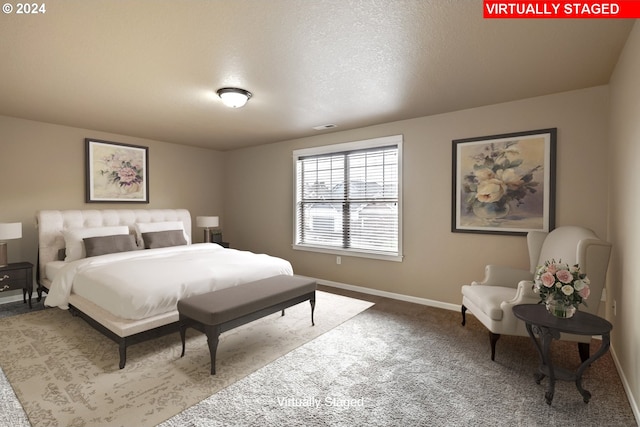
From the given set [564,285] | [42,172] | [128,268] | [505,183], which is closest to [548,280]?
[564,285]

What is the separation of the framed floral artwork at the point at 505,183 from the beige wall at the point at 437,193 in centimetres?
9

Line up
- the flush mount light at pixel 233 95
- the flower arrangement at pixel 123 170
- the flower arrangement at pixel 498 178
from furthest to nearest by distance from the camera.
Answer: the flower arrangement at pixel 123 170 → the flower arrangement at pixel 498 178 → the flush mount light at pixel 233 95

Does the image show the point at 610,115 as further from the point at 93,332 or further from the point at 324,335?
the point at 93,332

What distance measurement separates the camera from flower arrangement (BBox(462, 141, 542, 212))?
136 inches

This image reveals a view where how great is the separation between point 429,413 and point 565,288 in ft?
4.07

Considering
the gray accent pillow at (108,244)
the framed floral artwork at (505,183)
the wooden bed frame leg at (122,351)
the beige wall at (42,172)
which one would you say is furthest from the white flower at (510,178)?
the beige wall at (42,172)

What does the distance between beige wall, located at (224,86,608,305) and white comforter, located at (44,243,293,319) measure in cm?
157

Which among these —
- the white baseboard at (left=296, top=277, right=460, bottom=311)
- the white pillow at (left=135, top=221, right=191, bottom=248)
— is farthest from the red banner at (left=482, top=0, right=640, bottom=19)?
the white pillow at (left=135, top=221, right=191, bottom=248)

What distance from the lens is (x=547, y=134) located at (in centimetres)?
329

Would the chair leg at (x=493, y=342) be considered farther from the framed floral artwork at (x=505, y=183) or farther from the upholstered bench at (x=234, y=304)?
the upholstered bench at (x=234, y=304)

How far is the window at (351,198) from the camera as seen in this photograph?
14.7 feet

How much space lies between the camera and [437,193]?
4.05 m

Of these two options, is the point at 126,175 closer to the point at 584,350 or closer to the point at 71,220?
the point at 71,220

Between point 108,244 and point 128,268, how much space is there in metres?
1.25
